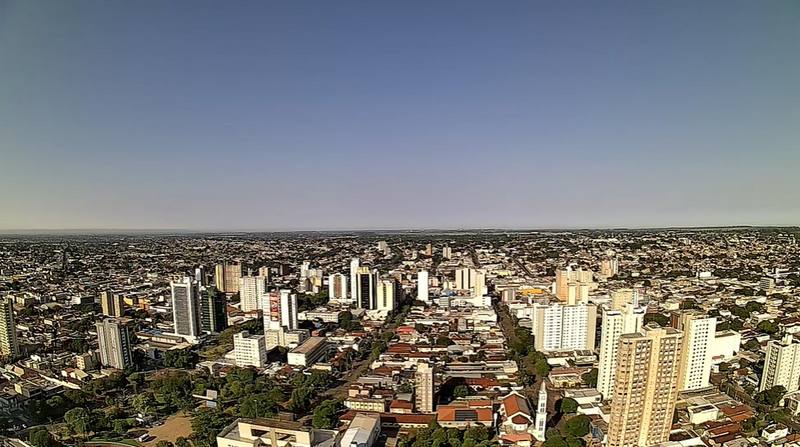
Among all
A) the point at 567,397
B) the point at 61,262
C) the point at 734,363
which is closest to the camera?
the point at 567,397

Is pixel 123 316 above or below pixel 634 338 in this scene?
below

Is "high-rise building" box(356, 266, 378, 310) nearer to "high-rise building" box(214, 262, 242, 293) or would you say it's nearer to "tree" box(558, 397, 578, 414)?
"high-rise building" box(214, 262, 242, 293)

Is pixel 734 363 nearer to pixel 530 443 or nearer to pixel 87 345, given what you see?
pixel 530 443

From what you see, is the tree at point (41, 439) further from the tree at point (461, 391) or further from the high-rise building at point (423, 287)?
the high-rise building at point (423, 287)

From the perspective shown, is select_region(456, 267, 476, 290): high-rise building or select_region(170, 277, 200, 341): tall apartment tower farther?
select_region(456, 267, 476, 290): high-rise building

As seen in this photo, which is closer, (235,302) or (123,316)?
(123,316)

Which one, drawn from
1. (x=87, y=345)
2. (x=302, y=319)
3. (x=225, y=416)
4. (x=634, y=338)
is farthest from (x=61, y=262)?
(x=634, y=338)

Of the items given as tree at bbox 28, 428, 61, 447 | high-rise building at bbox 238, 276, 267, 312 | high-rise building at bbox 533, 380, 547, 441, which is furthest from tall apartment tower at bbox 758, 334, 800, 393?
high-rise building at bbox 238, 276, 267, 312
